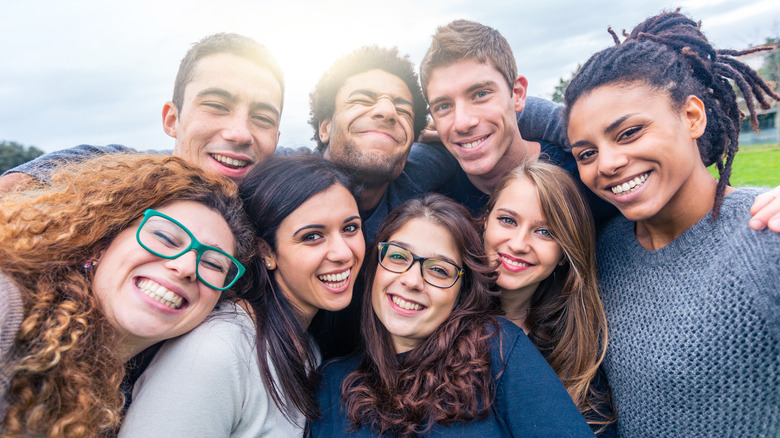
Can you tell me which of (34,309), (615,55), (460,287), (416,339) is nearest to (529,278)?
(460,287)

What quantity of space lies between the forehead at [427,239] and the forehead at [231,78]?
1.70m

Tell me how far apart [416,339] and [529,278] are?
91 cm

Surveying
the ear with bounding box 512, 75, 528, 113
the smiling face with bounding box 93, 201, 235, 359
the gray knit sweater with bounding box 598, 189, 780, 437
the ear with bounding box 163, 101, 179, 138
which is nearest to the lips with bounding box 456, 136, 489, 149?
the ear with bounding box 512, 75, 528, 113

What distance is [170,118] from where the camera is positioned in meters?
3.83

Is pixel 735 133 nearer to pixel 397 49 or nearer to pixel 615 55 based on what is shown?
pixel 615 55

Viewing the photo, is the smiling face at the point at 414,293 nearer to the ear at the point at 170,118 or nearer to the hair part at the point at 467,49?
the hair part at the point at 467,49

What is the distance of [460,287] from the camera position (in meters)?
3.00

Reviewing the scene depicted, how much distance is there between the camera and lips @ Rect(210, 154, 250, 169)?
345cm

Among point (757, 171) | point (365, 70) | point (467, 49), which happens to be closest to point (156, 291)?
point (365, 70)

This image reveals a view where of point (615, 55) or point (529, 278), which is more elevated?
point (615, 55)

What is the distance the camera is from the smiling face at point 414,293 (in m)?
2.79

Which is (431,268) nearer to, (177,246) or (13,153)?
(177,246)

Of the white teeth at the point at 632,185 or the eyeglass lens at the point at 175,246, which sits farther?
the white teeth at the point at 632,185

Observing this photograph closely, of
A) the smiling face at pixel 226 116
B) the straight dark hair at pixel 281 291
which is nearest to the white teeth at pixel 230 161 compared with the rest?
the smiling face at pixel 226 116
